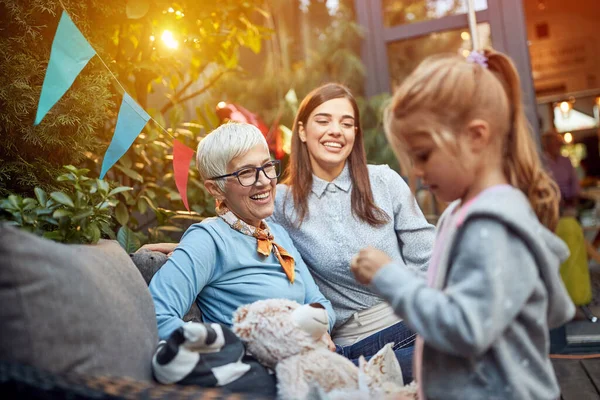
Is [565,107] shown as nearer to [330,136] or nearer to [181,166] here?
[330,136]

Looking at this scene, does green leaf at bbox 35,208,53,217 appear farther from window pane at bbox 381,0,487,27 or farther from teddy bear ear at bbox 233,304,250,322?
window pane at bbox 381,0,487,27

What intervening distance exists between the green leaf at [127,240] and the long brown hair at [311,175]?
0.58m

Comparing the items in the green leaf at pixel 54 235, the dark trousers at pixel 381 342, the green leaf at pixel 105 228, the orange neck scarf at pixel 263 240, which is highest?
the green leaf at pixel 54 235

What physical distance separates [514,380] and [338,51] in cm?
358

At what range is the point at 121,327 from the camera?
1.21m

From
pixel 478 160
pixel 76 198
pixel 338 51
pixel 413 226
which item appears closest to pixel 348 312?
pixel 413 226

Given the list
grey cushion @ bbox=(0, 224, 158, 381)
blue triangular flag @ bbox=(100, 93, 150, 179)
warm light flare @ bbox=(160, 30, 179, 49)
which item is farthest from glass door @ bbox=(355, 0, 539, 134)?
grey cushion @ bbox=(0, 224, 158, 381)

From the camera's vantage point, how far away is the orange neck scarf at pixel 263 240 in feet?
5.88

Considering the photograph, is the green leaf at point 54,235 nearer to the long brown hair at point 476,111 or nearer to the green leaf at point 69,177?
the green leaf at point 69,177

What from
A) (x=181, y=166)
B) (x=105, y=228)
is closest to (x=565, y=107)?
(x=181, y=166)

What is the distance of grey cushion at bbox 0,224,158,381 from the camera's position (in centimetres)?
104

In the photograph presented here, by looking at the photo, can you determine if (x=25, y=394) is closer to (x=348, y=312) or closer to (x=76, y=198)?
(x=76, y=198)

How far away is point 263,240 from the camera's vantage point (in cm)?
181

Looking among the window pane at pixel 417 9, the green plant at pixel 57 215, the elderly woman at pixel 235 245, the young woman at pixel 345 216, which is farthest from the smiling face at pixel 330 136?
the window pane at pixel 417 9
